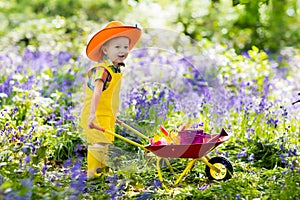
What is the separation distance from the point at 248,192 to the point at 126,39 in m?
1.39

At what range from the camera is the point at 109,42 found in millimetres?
4039

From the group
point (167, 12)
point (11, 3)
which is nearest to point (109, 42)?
point (167, 12)

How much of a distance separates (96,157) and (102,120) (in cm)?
29

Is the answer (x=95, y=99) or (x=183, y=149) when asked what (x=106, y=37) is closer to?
(x=95, y=99)

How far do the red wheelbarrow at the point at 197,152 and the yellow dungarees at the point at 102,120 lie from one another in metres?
0.17

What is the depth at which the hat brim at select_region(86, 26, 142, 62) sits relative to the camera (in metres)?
4.00

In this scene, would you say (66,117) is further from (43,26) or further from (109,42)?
(43,26)

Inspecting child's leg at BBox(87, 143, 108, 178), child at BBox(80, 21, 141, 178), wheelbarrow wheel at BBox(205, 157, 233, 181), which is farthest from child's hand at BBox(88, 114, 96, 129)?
wheelbarrow wheel at BBox(205, 157, 233, 181)

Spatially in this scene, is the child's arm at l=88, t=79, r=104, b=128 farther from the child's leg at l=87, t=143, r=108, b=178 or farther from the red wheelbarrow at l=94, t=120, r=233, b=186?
the child's leg at l=87, t=143, r=108, b=178

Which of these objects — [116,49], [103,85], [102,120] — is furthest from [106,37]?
[102,120]

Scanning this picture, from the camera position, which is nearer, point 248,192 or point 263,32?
point 248,192

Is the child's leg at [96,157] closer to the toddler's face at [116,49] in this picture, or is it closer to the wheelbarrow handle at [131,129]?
the wheelbarrow handle at [131,129]

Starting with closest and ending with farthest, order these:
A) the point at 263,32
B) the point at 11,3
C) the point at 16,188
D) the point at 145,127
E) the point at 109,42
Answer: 1. the point at 16,188
2. the point at 109,42
3. the point at 145,127
4. the point at 263,32
5. the point at 11,3

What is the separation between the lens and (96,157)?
4.11 metres
